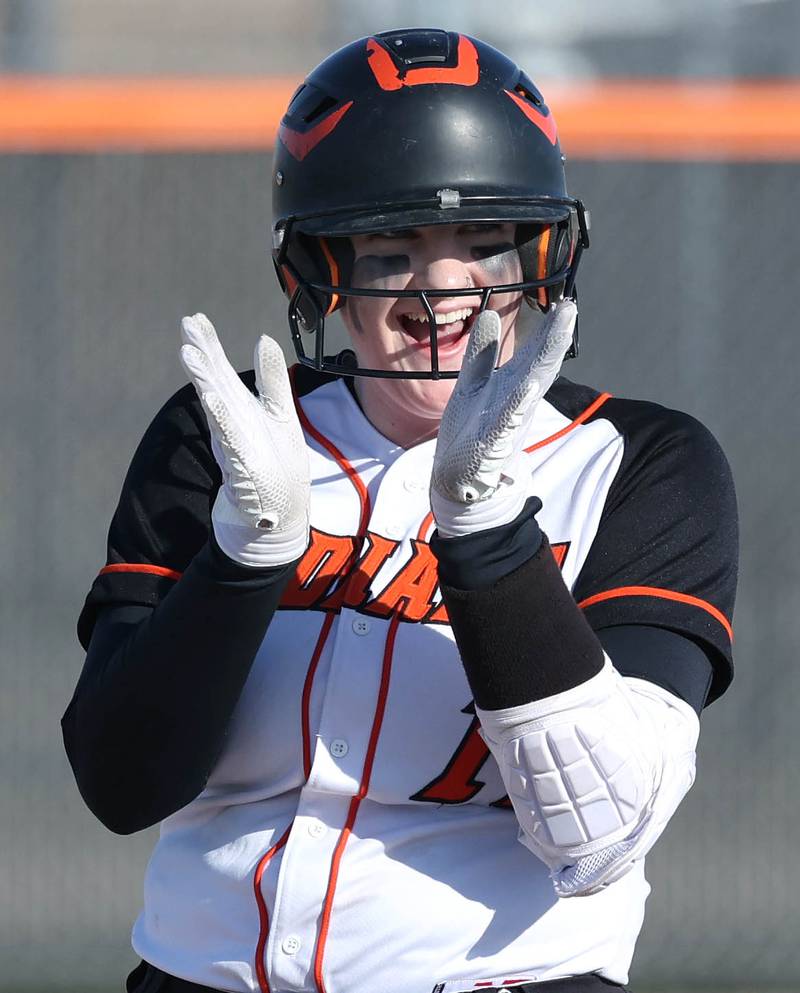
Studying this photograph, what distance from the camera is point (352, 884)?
1.60 meters

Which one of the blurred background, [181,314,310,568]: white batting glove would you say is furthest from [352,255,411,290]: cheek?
the blurred background

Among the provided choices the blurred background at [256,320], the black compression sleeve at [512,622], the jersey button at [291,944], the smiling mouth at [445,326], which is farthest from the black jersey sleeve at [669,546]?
the blurred background at [256,320]

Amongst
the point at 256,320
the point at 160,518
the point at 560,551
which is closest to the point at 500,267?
the point at 560,551

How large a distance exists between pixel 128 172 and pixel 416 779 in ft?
9.56

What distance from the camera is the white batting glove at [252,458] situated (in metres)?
1.50

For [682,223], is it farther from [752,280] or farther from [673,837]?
[673,837]

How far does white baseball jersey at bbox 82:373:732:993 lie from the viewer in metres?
1.60

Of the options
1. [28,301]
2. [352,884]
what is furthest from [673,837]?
[352,884]

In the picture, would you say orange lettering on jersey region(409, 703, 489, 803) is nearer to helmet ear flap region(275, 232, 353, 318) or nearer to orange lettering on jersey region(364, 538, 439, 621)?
orange lettering on jersey region(364, 538, 439, 621)

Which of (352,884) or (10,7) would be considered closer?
(352,884)

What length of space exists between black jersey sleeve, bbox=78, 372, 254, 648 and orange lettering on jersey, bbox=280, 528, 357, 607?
0.39ft

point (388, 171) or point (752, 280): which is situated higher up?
point (388, 171)

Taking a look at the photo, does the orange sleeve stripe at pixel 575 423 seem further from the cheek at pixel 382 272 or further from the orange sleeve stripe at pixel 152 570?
the orange sleeve stripe at pixel 152 570

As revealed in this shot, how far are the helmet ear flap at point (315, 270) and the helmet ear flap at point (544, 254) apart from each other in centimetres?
22
